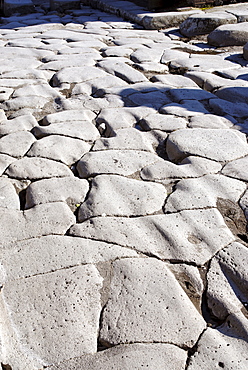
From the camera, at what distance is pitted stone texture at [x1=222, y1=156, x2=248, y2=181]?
2467 mm

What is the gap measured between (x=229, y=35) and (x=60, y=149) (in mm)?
3378

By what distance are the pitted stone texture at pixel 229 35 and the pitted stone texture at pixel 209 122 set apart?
7.72ft

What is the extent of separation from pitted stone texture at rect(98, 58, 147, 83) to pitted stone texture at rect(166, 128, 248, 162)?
4.15 feet

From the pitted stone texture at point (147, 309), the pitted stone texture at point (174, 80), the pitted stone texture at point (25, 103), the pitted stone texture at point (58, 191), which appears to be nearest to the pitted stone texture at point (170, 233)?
the pitted stone texture at point (147, 309)

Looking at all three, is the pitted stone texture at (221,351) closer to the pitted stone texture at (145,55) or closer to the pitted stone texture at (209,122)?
the pitted stone texture at (209,122)

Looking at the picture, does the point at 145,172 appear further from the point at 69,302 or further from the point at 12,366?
the point at 12,366

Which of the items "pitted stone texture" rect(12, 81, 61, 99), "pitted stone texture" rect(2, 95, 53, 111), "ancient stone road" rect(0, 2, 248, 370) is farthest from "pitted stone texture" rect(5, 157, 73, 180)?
"pitted stone texture" rect(12, 81, 61, 99)

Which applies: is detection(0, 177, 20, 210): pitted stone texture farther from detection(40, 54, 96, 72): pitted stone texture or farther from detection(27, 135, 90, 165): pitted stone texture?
detection(40, 54, 96, 72): pitted stone texture

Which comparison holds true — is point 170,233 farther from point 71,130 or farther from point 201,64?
point 201,64

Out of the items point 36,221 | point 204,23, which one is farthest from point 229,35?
point 36,221

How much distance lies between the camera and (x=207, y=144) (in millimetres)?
2820

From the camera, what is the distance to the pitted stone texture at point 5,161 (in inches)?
101

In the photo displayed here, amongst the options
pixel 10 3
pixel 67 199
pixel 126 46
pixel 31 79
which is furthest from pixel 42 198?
pixel 10 3

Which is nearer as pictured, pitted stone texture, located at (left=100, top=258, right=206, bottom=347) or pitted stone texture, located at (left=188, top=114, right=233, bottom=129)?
pitted stone texture, located at (left=100, top=258, right=206, bottom=347)
